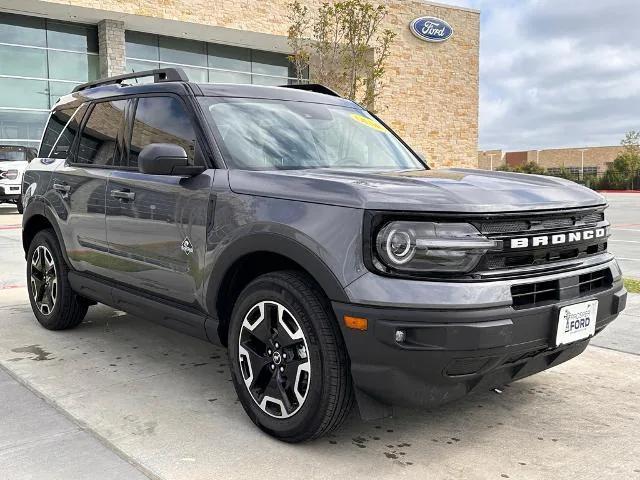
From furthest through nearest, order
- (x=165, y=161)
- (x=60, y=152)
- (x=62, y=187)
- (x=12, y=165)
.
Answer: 1. (x=12, y=165)
2. (x=60, y=152)
3. (x=62, y=187)
4. (x=165, y=161)

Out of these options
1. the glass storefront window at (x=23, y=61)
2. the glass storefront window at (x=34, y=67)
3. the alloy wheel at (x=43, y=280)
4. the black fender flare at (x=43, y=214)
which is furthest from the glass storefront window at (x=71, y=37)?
the alloy wheel at (x=43, y=280)

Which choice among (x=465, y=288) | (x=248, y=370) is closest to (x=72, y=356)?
(x=248, y=370)

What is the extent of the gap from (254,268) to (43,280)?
2719mm

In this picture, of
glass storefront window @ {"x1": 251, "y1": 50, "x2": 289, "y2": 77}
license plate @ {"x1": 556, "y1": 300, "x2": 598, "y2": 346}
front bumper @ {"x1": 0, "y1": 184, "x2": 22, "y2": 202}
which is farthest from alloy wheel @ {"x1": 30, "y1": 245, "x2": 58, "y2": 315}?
glass storefront window @ {"x1": 251, "y1": 50, "x2": 289, "y2": 77}

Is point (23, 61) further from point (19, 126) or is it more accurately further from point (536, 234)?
point (536, 234)

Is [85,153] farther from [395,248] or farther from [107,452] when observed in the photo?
[395,248]

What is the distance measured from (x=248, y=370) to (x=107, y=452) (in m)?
0.75

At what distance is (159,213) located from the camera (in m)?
3.79

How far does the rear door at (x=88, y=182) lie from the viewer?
4.43 meters

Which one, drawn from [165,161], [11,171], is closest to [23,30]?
[11,171]

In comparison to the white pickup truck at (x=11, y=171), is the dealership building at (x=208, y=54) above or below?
above

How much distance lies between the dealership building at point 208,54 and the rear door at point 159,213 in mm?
14617

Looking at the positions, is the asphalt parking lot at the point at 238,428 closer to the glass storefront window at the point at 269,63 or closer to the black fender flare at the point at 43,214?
the black fender flare at the point at 43,214

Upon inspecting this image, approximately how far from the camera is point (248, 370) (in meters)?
3.29
